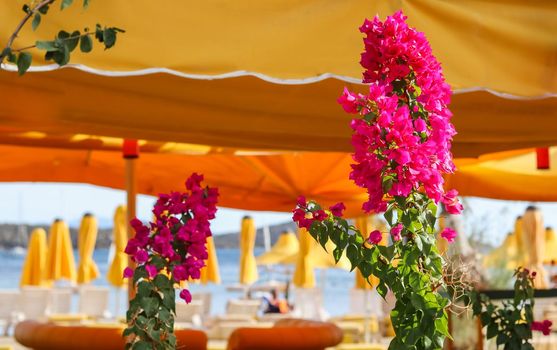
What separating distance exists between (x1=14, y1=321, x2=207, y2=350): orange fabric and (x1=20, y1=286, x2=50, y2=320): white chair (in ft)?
25.4

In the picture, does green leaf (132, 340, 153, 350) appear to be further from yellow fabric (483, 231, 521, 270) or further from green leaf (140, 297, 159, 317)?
yellow fabric (483, 231, 521, 270)

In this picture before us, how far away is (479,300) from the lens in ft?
12.9

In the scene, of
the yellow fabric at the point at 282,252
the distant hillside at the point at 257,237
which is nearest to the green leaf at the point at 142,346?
the yellow fabric at the point at 282,252

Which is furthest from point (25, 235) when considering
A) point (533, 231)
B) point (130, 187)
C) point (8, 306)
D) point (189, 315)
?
point (130, 187)

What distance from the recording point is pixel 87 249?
1500 cm

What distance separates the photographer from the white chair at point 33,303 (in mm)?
13359

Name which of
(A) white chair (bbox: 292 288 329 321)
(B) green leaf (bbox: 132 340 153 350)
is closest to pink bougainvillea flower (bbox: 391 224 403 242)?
(B) green leaf (bbox: 132 340 153 350)

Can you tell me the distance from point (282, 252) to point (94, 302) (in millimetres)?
4575

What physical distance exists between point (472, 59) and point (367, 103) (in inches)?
33.3

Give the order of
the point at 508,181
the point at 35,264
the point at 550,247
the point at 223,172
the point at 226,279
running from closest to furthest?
the point at 508,181 → the point at 223,172 → the point at 35,264 → the point at 550,247 → the point at 226,279

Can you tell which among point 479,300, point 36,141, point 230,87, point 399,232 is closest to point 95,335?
point 36,141

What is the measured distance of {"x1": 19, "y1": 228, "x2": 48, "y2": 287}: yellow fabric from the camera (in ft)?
49.4

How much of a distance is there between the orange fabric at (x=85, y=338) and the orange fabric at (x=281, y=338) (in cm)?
29

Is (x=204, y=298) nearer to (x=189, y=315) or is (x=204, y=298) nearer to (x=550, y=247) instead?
(x=189, y=315)
